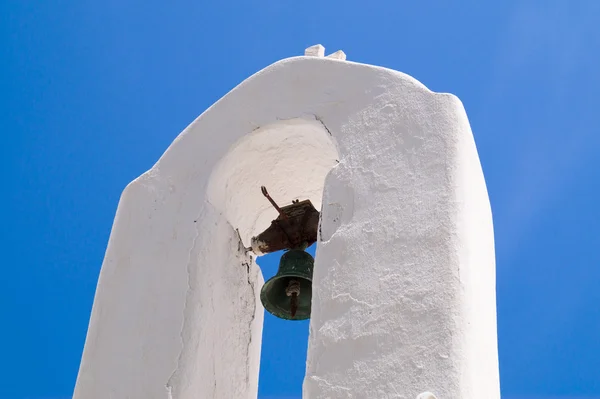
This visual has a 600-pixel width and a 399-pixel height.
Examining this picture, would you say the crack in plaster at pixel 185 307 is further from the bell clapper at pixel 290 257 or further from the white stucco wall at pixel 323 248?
the bell clapper at pixel 290 257

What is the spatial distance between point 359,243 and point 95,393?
3.68ft

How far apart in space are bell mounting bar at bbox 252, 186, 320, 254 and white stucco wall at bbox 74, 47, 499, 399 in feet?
0.26

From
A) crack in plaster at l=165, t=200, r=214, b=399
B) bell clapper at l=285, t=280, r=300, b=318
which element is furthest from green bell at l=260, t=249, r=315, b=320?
crack in plaster at l=165, t=200, r=214, b=399

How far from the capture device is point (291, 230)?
123 inches

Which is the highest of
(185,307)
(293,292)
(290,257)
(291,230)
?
(291,230)

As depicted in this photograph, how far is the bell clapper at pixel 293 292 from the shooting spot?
119 inches

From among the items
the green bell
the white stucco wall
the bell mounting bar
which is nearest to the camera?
the white stucco wall

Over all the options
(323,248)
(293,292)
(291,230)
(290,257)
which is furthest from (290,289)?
(323,248)

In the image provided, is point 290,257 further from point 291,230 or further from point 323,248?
point 323,248

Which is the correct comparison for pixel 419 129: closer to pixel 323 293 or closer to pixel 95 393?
pixel 323 293

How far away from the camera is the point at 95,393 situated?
2.56 meters

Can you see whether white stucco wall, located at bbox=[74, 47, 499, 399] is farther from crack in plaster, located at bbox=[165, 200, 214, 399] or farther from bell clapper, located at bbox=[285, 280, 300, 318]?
bell clapper, located at bbox=[285, 280, 300, 318]

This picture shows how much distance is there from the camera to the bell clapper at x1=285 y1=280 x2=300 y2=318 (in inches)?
119

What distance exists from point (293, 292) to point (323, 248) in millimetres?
754
